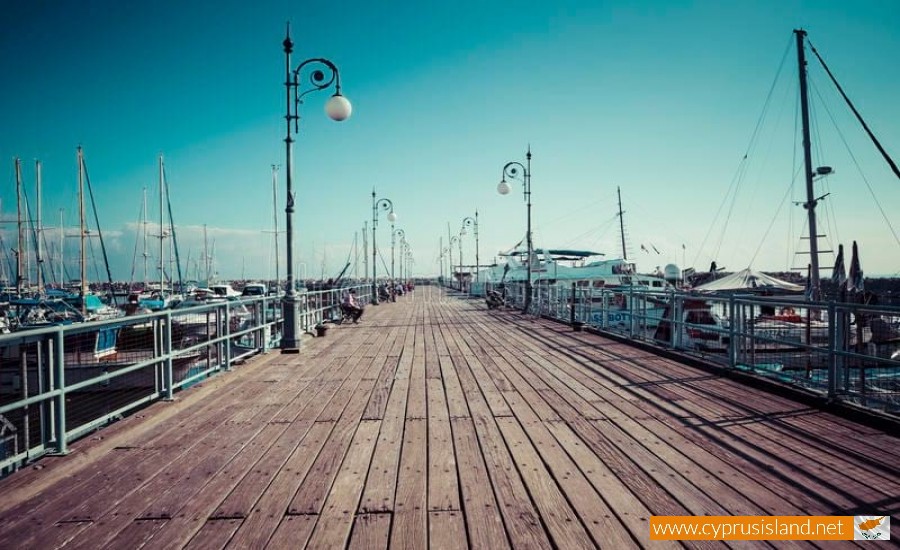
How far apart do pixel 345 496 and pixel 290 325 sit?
635 centimetres

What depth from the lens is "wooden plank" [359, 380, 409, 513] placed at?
285 cm

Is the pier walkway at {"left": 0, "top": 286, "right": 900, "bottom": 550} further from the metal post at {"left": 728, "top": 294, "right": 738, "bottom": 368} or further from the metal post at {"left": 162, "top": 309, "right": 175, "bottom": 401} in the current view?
the metal post at {"left": 728, "top": 294, "right": 738, "bottom": 368}

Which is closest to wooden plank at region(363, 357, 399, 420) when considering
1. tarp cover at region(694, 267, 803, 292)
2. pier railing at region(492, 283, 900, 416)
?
pier railing at region(492, 283, 900, 416)

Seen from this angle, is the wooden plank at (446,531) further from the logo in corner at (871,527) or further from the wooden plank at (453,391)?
the logo in corner at (871,527)

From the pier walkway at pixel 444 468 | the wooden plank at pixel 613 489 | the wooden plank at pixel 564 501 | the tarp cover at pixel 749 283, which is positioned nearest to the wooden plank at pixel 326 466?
the pier walkway at pixel 444 468

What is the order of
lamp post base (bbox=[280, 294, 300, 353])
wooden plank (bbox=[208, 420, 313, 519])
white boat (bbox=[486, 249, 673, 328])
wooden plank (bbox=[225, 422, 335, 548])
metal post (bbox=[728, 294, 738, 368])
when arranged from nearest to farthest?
wooden plank (bbox=[225, 422, 335, 548]) < wooden plank (bbox=[208, 420, 313, 519]) < metal post (bbox=[728, 294, 738, 368]) < lamp post base (bbox=[280, 294, 300, 353]) < white boat (bbox=[486, 249, 673, 328])

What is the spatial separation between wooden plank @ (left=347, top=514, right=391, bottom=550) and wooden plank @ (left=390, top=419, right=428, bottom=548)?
0.16ft

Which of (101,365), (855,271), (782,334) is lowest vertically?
(101,365)

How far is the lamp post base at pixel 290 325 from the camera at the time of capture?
8.69m

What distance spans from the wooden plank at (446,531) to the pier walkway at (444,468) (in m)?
0.01

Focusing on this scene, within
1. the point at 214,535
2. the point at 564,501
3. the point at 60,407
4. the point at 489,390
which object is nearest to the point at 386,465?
the point at 214,535

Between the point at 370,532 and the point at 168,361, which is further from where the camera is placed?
the point at 168,361

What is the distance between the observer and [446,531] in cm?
252

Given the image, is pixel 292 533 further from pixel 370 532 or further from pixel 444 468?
pixel 444 468
